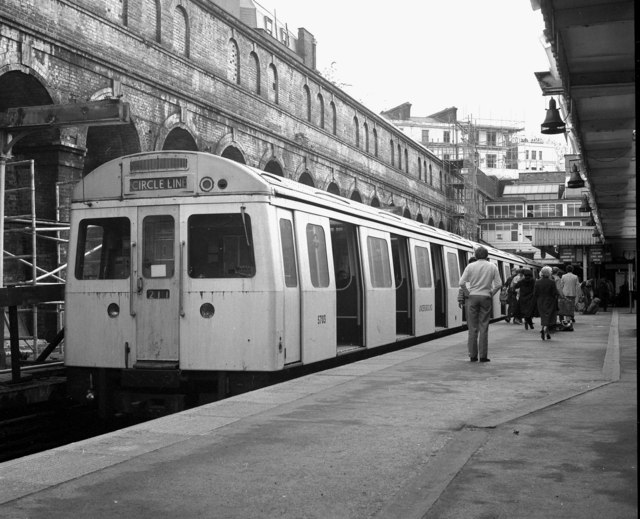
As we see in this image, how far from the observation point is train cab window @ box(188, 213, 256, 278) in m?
9.02

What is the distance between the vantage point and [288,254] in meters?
9.51

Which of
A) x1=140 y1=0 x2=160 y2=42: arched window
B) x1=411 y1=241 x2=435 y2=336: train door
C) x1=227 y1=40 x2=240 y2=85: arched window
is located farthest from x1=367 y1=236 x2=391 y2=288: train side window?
x1=227 y1=40 x2=240 y2=85: arched window

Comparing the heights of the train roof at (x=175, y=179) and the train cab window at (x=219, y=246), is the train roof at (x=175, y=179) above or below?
above

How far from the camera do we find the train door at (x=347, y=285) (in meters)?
12.3

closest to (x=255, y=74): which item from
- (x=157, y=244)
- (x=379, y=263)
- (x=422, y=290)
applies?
(x=422, y=290)

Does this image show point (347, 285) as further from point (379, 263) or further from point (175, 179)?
point (175, 179)

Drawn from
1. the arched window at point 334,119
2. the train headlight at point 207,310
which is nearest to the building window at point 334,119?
the arched window at point 334,119

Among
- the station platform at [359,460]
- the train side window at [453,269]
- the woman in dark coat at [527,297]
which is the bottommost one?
the station platform at [359,460]

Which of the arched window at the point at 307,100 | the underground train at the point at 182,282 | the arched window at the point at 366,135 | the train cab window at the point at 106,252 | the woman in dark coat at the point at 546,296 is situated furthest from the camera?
the arched window at the point at 366,135

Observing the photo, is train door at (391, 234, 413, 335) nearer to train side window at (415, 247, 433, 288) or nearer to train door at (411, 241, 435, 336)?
train door at (411, 241, 435, 336)

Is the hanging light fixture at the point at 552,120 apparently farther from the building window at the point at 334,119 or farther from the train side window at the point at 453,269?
the building window at the point at 334,119

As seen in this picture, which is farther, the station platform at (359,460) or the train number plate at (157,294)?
the train number plate at (157,294)

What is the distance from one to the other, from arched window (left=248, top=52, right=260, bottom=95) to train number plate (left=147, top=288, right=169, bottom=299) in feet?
57.8

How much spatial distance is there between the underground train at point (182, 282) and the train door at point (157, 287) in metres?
0.01
